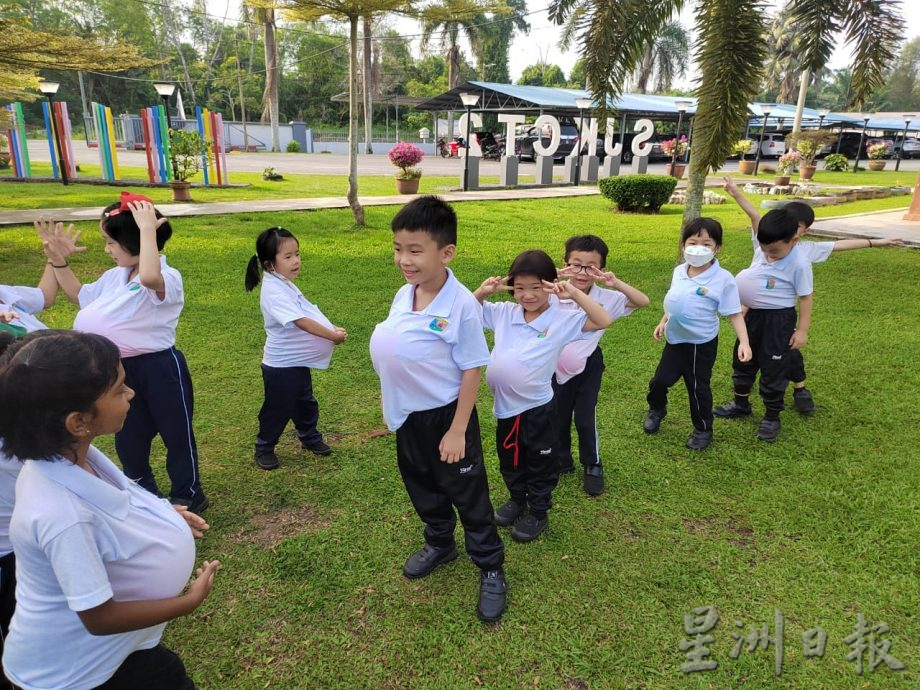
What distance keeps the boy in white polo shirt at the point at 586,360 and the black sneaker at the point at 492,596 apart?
629 millimetres

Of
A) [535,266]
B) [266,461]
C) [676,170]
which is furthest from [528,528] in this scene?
[676,170]

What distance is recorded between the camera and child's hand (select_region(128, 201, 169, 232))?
241 cm

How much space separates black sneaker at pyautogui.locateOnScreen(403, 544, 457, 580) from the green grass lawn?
1.8 inches

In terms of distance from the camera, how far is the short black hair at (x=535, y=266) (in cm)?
246

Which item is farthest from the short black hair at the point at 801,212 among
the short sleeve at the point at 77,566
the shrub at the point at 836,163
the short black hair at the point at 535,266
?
the shrub at the point at 836,163

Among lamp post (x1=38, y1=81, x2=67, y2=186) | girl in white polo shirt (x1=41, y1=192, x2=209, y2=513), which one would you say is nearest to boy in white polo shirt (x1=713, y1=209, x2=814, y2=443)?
girl in white polo shirt (x1=41, y1=192, x2=209, y2=513)

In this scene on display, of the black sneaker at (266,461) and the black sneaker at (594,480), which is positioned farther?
the black sneaker at (266,461)

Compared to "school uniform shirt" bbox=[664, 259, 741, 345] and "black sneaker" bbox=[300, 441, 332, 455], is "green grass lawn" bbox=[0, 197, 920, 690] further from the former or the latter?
"school uniform shirt" bbox=[664, 259, 741, 345]

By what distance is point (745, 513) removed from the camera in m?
3.13

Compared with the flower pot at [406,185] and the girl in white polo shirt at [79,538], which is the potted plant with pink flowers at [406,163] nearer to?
the flower pot at [406,185]

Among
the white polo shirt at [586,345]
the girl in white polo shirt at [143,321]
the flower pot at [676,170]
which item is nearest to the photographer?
the girl in white polo shirt at [143,321]

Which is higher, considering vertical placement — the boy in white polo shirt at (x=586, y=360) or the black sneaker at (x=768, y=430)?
the boy in white polo shirt at (x=586, y=360)

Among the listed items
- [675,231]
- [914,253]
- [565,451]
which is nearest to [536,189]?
[675,231]

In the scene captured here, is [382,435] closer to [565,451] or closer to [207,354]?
[565,451]
